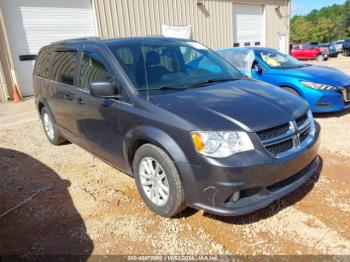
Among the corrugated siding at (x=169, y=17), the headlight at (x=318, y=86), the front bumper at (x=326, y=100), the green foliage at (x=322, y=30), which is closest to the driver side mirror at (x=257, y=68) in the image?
the headlight at (x=318, y=86)

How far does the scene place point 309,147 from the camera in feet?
9.60

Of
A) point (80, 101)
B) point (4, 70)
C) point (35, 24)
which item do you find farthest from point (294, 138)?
point (35, 24)

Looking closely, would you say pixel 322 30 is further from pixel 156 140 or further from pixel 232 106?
pixel 156 140

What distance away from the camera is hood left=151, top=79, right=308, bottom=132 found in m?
2.60

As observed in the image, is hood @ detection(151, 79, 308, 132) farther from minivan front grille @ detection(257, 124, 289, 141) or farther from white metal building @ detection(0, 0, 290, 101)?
white metal building @ detection(0, 0, 290, 101)

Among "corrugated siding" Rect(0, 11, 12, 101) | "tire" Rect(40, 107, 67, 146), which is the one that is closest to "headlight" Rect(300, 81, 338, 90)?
"tire" Rect(40, 107, 67, 146)

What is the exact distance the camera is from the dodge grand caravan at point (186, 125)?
2533mm

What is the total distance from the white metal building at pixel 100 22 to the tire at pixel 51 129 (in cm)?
578

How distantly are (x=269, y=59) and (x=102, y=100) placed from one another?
4645 millimetres

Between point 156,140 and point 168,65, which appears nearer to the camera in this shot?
point 156,140

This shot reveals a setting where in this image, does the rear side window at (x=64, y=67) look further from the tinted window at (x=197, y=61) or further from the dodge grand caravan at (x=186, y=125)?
the tinted window at (x=197, y=61)

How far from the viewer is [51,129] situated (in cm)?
553

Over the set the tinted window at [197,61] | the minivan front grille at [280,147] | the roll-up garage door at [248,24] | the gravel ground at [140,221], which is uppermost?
the roll-up garage door at [248,24]

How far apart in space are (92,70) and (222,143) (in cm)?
201
